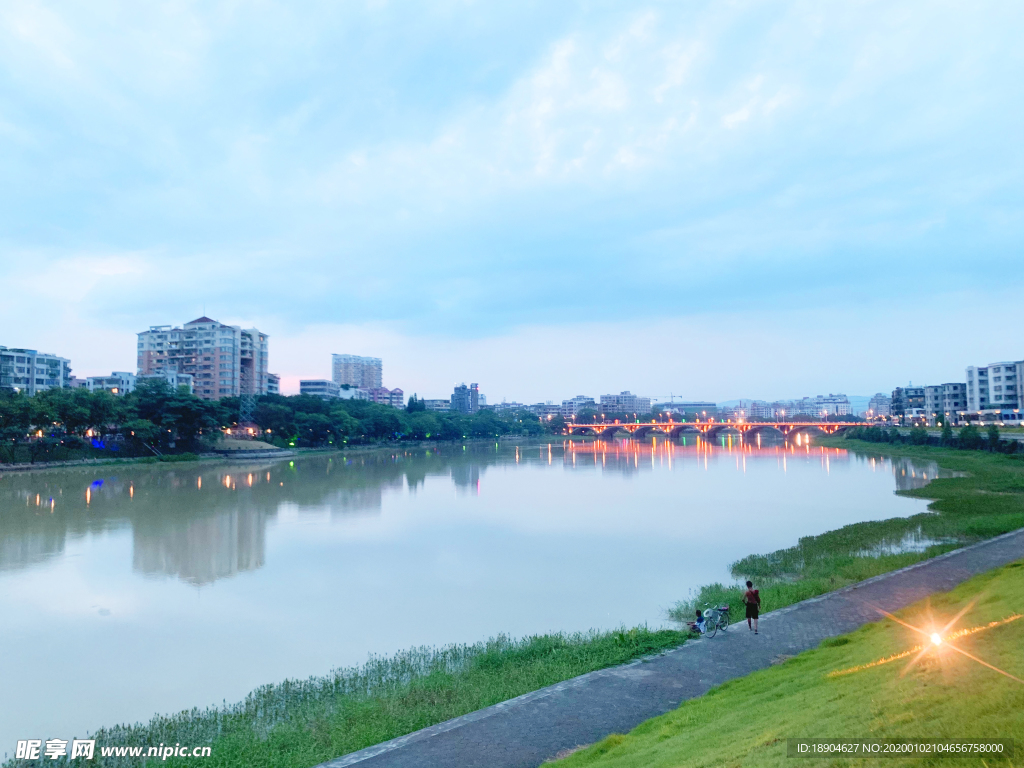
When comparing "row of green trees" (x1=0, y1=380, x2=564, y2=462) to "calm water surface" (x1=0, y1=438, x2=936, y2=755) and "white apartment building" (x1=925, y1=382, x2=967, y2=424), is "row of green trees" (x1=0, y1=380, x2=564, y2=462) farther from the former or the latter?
"white apartment building" (x1=925, y1=382, x2=967, y2=424)

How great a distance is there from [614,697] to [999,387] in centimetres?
8681

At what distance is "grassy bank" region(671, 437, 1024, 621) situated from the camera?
12.2 meters

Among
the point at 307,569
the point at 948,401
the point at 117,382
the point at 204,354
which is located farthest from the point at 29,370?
the point at 948,401

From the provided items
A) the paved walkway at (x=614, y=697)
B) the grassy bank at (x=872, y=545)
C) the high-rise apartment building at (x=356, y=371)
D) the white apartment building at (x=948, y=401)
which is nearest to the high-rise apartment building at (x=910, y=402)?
the white apartment building at (x=948, y=401)

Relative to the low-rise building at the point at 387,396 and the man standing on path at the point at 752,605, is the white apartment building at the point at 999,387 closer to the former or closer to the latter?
the man standing on path at the point at 752,605

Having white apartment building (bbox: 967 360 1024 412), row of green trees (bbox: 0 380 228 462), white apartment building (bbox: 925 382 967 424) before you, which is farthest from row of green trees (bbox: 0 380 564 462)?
white apartment building (bbox: 925 382 967 424)

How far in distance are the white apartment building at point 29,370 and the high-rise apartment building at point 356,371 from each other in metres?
92.3

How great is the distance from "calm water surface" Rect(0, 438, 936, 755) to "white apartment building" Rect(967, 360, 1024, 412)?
165ft

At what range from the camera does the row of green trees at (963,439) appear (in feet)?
143

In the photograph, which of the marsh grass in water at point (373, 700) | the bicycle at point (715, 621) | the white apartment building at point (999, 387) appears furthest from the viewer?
the white apartment building at point (999, 387)

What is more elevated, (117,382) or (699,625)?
(117,382)

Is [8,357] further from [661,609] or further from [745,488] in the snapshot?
[661,609]

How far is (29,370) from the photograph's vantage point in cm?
6725

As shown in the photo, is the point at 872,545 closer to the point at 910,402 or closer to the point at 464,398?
the point at 910,402
